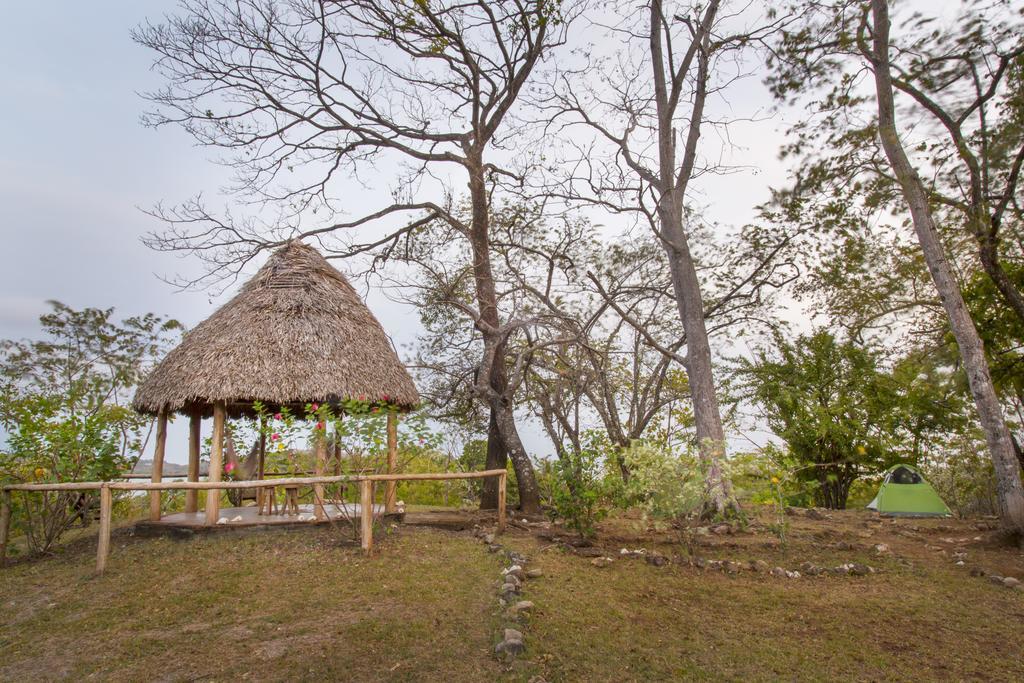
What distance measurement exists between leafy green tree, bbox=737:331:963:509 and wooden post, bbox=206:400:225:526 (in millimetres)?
8777

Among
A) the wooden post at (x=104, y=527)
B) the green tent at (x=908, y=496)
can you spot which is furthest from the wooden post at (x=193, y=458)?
the green tent at (x=908, y=496)

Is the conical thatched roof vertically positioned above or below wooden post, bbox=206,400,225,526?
above

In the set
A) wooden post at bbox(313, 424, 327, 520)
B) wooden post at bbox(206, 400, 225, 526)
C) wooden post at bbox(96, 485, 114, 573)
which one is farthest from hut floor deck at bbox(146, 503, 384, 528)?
wooden post at bbox(96, 485, 114, 573)

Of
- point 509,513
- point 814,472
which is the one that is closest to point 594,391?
point 509,513

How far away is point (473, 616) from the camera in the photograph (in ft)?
15.4

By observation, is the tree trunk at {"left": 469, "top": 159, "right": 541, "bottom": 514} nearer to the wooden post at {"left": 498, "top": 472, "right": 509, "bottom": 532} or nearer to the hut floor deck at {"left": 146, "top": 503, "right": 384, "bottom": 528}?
the wooden post at {"left": 498, "top": 472, "right": 509, "bottom": 532}

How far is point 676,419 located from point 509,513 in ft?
16.7

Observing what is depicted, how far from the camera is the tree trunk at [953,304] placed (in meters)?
7.00

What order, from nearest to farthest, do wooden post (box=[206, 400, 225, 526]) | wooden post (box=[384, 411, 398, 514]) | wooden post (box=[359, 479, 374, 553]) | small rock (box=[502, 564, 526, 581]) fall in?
small rock (box=[502, 564, 526, 581]) < wooden post (box=[359, 479, 374, 553]) < wooden post (box=[206, 400, 225, 526]) < wooden post (box=[384, 411, 398, 514])

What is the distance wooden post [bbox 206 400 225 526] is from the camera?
7.53 metres

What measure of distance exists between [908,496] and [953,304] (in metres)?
4.25

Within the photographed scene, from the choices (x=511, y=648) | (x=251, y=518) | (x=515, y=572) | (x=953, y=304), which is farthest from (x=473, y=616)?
(x=953, y=304)

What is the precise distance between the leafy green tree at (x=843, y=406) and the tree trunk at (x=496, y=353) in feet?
15.0

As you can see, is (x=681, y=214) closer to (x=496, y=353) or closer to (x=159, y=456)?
(x=496, y=353)
